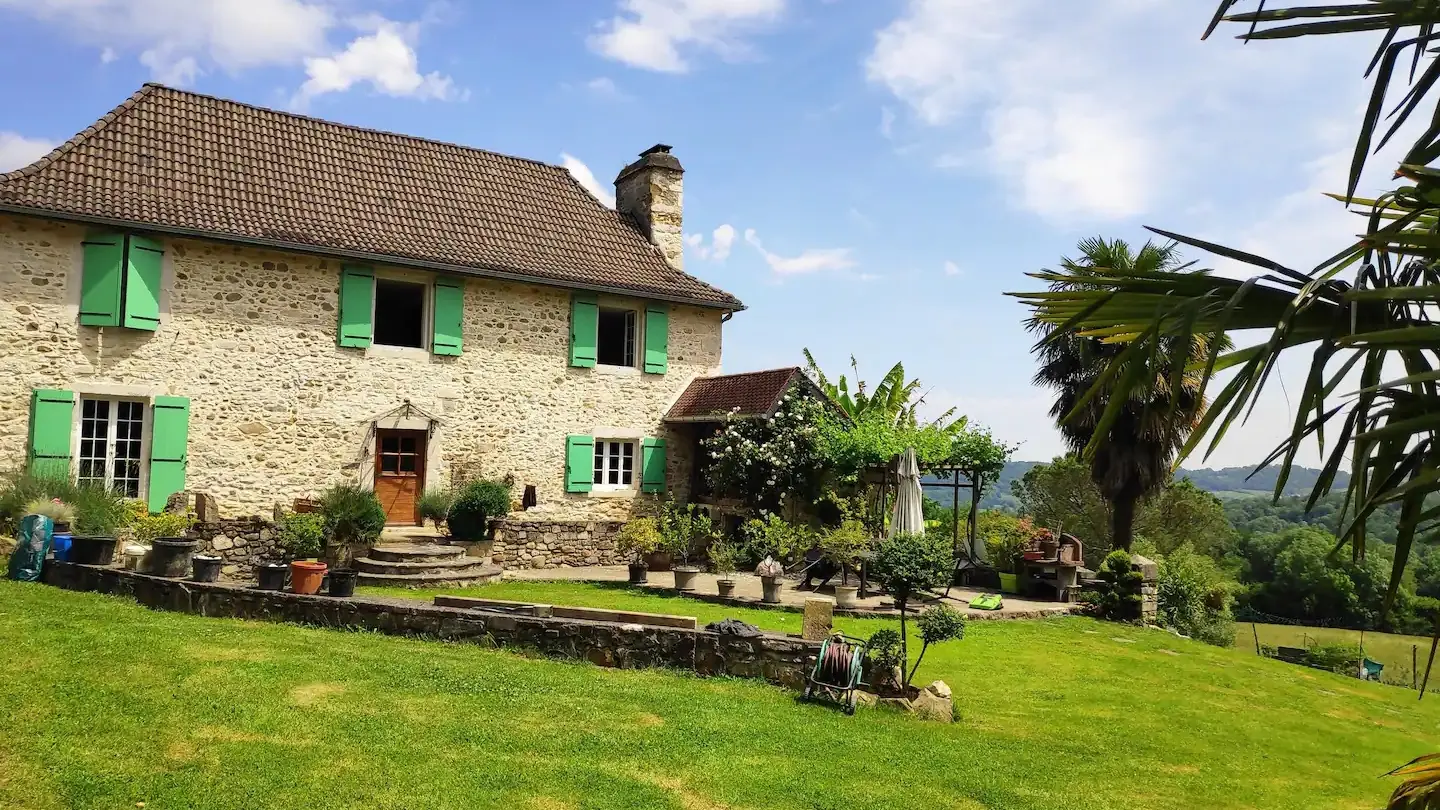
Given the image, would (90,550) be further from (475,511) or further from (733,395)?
(733,395)

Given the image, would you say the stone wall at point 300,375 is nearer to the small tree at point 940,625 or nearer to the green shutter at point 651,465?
the green shutter at point 651,465

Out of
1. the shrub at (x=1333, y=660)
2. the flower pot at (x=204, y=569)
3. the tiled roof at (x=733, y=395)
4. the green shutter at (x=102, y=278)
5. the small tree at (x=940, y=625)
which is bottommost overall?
the shrub at (x=1333, y=660)

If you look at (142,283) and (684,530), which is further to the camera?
(684,530)

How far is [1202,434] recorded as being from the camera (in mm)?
2920

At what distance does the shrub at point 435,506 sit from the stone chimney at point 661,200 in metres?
6.95

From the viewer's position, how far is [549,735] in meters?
6.55

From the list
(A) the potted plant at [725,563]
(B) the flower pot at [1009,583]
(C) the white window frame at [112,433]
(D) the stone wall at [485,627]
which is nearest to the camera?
(D) the stone wall at [485,627]

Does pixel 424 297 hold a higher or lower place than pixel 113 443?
higher

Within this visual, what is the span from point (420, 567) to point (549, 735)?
7.75 metres

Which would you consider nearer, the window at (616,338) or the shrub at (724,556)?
the shrub at (724,556)

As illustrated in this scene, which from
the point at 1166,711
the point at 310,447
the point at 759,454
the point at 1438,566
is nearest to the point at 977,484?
the point at 759,454

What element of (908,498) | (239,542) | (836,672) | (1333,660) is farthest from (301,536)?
(1333,660)

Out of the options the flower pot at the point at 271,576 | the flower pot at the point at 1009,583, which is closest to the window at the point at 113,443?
the flower pot at the point at 271,576

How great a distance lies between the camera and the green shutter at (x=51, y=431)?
1325 cm
